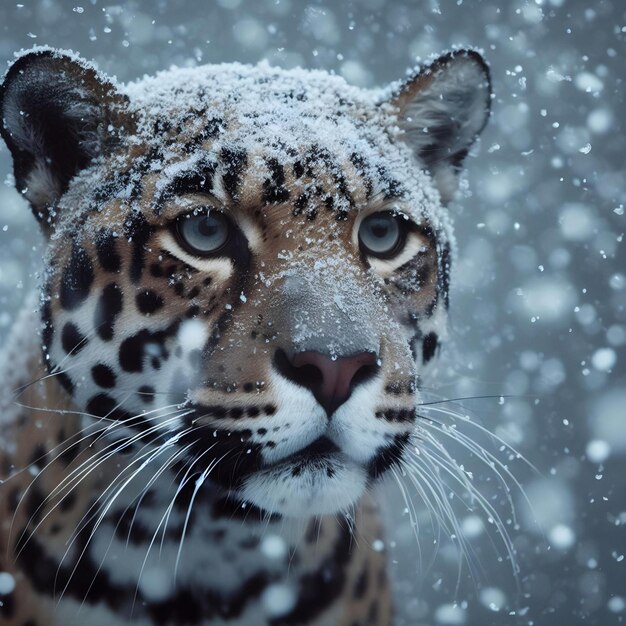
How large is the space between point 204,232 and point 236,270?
0.46 feet

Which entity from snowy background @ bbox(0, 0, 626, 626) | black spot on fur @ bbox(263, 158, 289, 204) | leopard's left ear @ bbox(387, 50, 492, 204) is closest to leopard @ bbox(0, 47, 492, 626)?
black spot on fur @ bbox(263, 158, 289, 204)

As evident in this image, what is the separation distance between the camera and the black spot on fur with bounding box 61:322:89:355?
7.19ft

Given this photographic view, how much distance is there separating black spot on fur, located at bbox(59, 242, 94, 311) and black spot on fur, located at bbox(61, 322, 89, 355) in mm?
49

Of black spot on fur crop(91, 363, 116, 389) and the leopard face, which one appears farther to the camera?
black spot on fur crop(91, 363, 116, 389)

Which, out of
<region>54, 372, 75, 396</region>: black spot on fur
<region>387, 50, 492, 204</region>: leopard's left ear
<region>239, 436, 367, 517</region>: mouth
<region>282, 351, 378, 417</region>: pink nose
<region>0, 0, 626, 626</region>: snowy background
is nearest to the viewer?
<region>282, 351, 378, 417</region>: pink nose

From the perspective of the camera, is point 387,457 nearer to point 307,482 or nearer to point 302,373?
point 307,482

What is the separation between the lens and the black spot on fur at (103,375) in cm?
217

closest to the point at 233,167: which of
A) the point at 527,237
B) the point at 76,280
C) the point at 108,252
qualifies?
the point at 108,252

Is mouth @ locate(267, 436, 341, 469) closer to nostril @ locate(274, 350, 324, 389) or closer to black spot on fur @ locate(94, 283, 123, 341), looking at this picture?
nostril @ locate(274, 350, 324, 389)

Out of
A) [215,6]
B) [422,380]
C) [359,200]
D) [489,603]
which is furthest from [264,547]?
[215,6]

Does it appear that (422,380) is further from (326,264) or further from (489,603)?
(489,603)

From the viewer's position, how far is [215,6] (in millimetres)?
9898

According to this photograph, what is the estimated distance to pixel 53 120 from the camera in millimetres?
2404

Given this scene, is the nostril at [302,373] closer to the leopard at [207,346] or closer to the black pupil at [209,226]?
the leopard at [207,346]
